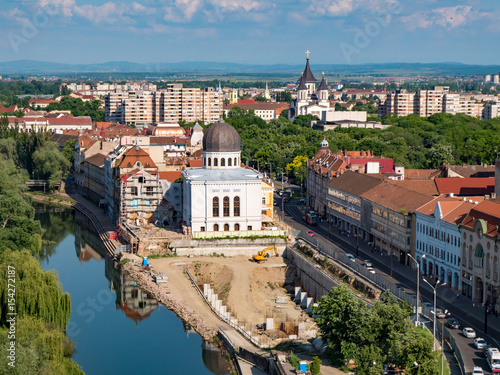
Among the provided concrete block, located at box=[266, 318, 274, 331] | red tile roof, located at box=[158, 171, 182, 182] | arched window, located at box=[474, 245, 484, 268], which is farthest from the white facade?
red tile roof, located at box=[158, 171, 182, 182]

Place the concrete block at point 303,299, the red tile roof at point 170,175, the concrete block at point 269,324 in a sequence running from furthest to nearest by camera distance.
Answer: the red tile roof at point 170,175
the concrete block at point 303,299
the concrete block at point 269,324

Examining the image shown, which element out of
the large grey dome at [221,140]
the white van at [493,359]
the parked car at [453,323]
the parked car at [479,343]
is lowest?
the parked car at [453,323]

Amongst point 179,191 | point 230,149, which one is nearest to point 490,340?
point 230,149

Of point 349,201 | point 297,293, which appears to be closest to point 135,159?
point 349,201

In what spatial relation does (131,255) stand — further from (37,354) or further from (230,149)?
(37,354)

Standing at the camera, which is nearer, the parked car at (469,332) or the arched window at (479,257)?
the parked car at (469,332)

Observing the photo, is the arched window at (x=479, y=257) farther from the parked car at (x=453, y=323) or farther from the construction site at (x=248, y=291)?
the construction site at (x=248, y=291)

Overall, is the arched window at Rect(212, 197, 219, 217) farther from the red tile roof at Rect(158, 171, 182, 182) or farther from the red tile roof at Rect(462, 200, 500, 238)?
the red tile roof at Rect(462, 200, 500, 238)

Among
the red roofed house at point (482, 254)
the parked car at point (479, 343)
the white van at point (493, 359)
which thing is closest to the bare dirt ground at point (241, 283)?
the red roofed house at point (482, 254)
